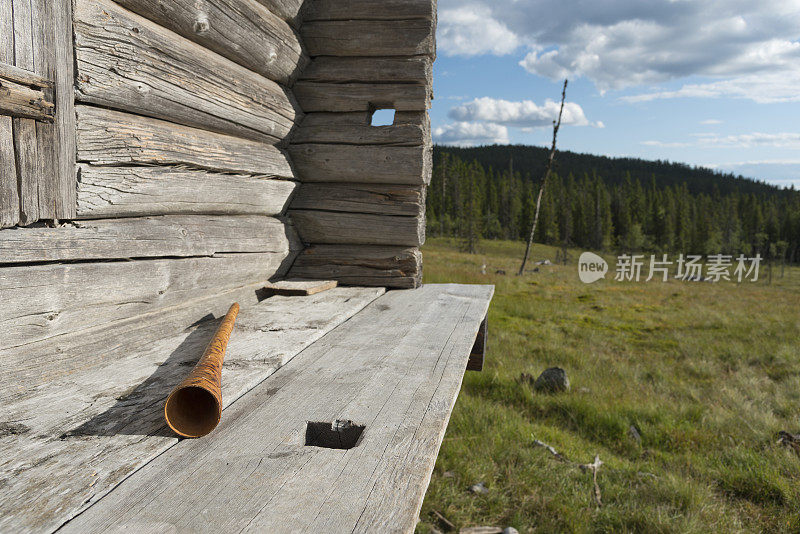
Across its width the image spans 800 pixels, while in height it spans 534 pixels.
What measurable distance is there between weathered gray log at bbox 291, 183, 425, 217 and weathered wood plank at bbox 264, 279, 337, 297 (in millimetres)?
649

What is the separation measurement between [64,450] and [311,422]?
66cm

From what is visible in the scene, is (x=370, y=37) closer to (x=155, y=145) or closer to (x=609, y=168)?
(x=155, y=145)

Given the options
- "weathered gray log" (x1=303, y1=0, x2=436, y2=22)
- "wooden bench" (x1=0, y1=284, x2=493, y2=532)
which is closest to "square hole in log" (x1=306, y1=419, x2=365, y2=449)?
"wooden bench" (x1=0, y1=284, x2=493, y2=532)

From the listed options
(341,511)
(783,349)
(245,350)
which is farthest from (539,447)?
(783,349)

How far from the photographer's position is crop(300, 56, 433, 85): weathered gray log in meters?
3.89

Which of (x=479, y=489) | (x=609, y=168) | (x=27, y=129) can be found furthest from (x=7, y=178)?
(x=609, y=168)

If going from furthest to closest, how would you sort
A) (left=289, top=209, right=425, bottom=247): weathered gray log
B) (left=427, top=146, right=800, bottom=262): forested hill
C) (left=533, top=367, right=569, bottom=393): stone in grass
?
(left=427, top=146, right=800, bottom=262): forested hill → (left=533, top=367, right=569, bottom=393): stone in grass → (left=289, top=209, right=425, bottom=247): weathered gray log

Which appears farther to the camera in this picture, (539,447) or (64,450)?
(539,447)

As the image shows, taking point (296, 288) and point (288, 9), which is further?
point (288, 9)

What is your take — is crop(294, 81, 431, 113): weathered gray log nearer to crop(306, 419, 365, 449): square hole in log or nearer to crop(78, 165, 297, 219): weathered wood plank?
crop(78, 165, 297, 219): weathered wood plank

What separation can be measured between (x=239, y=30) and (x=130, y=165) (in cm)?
128

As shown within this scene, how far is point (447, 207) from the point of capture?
69062 mm

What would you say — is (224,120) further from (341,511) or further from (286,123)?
(341,511)

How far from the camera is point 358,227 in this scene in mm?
4047
